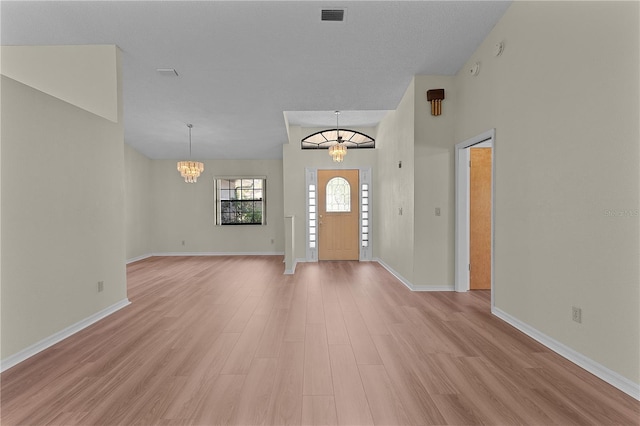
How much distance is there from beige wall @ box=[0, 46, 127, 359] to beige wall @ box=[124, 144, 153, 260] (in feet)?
13.3

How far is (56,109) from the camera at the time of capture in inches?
104

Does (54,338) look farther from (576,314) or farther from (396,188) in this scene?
(396,188)

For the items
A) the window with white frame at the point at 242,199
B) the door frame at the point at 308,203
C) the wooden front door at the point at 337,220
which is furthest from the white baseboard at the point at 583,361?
the window with white frame at the point at 242,199

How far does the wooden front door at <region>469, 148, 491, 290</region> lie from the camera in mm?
4156

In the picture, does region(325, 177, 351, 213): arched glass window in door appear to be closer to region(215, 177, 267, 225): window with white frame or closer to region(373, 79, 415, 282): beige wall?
region(373, 79, 415, 282): beige wall

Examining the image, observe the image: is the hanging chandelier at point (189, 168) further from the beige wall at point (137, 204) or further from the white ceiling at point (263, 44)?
the beige wall at point (137, 204)

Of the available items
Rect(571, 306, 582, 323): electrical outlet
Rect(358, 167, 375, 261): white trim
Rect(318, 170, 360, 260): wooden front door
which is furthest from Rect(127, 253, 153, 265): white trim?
Rect(571, 306, 582, 323): electrical outlet

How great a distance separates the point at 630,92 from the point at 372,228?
513cm

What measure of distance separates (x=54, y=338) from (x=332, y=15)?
398cm

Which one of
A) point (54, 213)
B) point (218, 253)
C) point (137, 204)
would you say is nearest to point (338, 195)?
point (218, 253)

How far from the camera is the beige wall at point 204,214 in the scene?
796cm

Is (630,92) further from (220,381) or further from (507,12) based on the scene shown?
(220,381)

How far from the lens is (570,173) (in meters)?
2.28

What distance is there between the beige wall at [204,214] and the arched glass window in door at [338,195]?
5.41 ft
